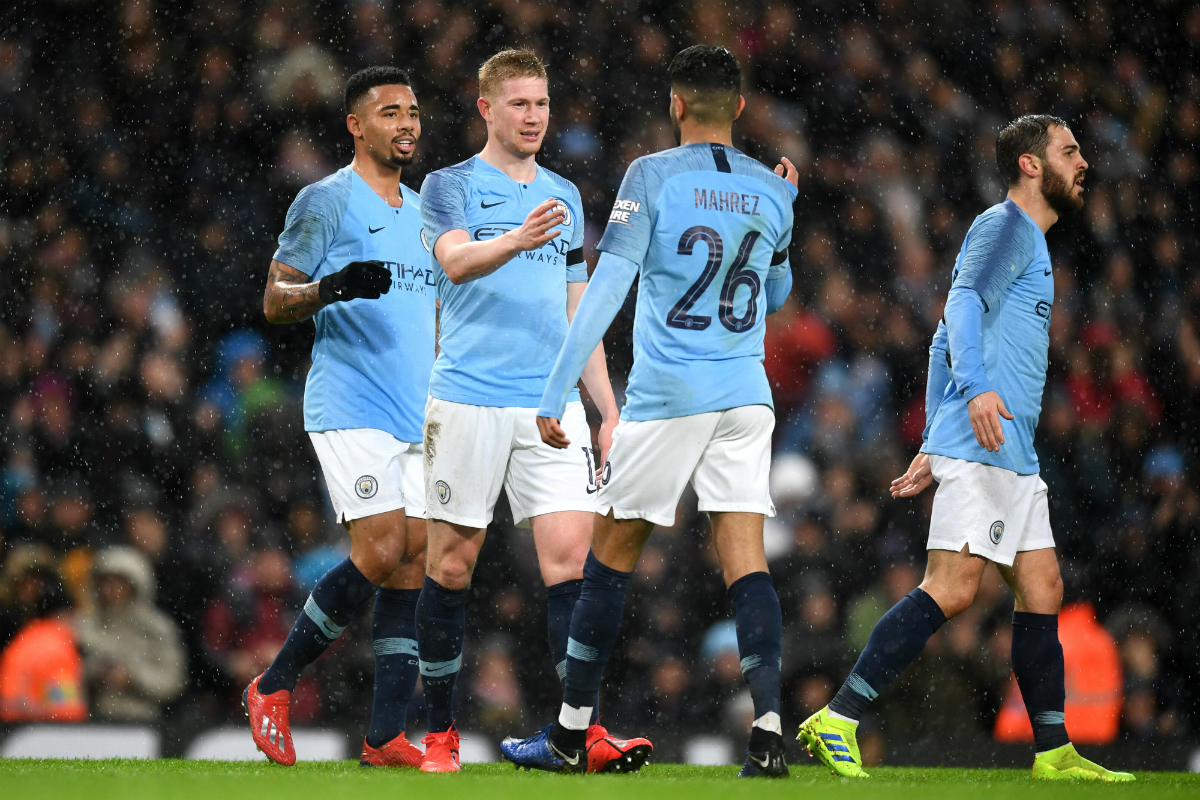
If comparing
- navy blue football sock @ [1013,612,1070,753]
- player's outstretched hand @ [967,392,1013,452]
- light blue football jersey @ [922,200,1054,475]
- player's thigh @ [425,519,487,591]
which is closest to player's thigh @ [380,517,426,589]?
player's thigh @ [425,519,487,591]

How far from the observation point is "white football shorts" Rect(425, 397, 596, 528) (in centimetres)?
402

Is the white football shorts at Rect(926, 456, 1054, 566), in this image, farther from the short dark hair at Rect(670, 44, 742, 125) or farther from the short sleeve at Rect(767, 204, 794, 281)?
the short dark hair at Rect(670, 44, 742, 125)

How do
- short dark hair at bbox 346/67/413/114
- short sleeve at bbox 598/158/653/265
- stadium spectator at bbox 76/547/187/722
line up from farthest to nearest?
stadium spectator at bbox 76/547/187/722, short dark hair at bbox 346/67/413/114, short sleeve at bbox 598/158/653/265

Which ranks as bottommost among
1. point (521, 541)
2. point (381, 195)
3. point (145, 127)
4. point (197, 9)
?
point (521, 541)

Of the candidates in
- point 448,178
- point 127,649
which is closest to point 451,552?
point 448,178

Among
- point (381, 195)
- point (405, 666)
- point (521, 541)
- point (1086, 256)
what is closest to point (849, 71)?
point (1086, 256)

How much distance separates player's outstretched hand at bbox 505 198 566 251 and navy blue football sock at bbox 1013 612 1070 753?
190cm

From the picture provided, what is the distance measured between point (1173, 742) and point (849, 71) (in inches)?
183

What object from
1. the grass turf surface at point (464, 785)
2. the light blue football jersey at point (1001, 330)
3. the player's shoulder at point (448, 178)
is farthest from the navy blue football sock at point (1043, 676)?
the player's shoulder at point (448, 178)

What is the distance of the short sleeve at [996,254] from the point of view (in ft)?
13.5

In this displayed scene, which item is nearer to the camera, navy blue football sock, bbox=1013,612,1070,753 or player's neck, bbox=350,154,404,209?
navy blue football sock, bbox=1013,612,1070,753

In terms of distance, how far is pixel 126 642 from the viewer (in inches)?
260

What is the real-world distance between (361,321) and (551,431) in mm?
1098

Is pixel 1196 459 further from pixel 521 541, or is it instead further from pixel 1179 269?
pixel 521 541
